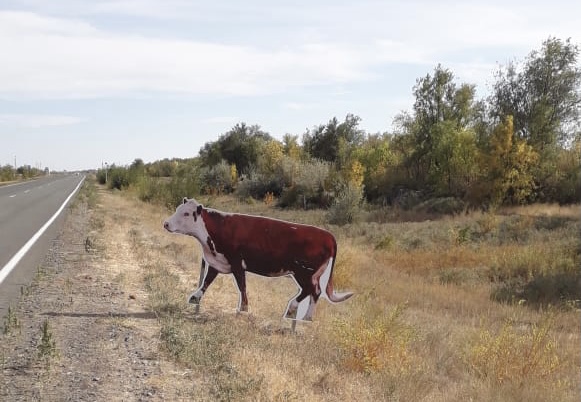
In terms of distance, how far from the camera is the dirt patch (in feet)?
16.2

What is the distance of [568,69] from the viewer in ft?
123

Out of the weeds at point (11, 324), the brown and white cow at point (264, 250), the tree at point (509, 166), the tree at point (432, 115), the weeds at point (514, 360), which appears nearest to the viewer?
the weeds at point (11, 324)

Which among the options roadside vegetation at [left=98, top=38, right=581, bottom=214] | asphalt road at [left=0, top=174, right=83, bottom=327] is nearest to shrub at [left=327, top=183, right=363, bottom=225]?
roadside vegetation at [left=98, top=38, right=581, bottom=214]

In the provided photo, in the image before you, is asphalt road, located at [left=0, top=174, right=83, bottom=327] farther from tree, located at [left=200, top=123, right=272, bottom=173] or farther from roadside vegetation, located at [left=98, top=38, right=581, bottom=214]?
tree, located at [left=200, top=123, right=272, bottom=173]

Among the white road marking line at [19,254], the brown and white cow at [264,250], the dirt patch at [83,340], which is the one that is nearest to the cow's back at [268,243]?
the brown and white cow at [264,250]

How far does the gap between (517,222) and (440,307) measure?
54.6ft

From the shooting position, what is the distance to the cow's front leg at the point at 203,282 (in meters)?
8.02

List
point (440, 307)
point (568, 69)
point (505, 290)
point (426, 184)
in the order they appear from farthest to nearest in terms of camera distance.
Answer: point (426, 184) < point (568, 69) < point (505, 290) < point (440, 307)

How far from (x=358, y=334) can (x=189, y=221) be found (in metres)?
2.94

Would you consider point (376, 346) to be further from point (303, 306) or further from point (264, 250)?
point (264, 250)

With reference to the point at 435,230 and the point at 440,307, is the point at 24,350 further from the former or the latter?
the point at 435,230

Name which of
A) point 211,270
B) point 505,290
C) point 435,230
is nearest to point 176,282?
point 211,270

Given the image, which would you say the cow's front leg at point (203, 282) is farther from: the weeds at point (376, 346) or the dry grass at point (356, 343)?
the weeds at point (376, 346)

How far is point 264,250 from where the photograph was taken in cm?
789
